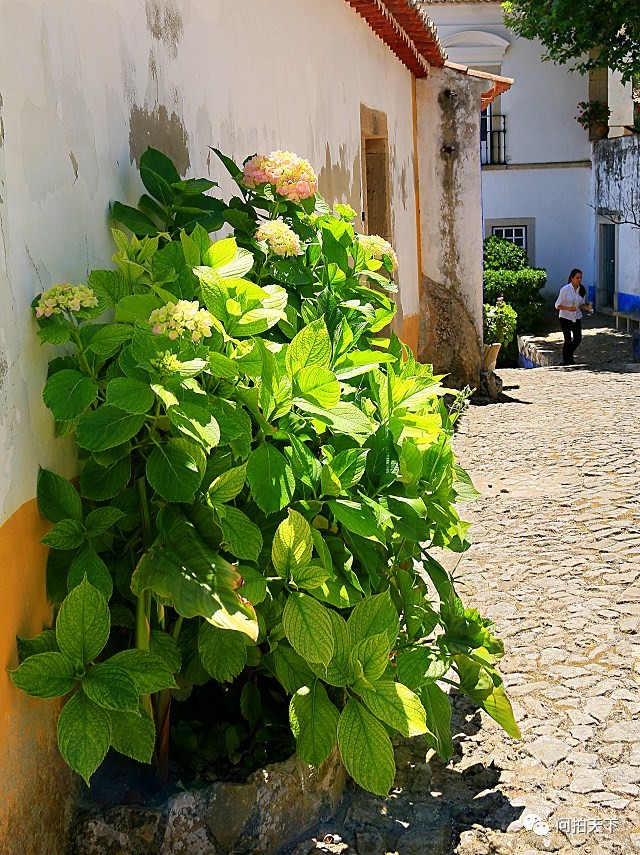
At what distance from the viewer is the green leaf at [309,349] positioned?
2.41m

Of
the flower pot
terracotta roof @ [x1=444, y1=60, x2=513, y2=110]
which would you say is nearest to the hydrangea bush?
terracotta roof @ [x1=444, y1=60, x2=513, y2=110]

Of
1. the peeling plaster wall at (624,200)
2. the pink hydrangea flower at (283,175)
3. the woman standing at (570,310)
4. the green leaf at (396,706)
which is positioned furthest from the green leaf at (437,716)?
the peeling plaster wall at (624,200)

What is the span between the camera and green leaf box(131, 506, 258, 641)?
2.11 meters

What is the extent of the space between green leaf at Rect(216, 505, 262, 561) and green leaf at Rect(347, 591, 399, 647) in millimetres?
347

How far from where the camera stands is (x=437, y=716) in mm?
2846

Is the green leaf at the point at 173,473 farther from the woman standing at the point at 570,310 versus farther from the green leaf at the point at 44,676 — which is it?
the woman standing at the point at 570,310

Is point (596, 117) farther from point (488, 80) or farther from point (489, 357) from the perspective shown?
point (489, 357)

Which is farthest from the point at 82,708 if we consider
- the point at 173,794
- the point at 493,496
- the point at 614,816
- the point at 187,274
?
the point at 493,496

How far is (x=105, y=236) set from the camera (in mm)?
2838

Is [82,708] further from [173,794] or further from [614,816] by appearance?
[614,816]

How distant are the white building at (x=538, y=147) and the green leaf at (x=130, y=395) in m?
20.0

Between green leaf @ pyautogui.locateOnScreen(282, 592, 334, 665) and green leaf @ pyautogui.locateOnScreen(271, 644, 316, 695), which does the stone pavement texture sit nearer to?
green leaf @ pyautogui.locateOnScreen(271, 644, 316, 695)

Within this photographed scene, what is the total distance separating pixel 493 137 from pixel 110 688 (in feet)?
69.2

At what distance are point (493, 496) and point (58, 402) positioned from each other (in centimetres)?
457
